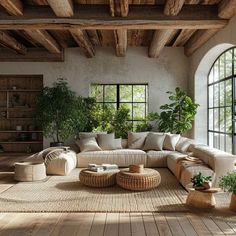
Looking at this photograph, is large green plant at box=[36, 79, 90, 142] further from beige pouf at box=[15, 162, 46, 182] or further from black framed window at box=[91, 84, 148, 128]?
beige pouf at box=[15, 162, 46, 182]

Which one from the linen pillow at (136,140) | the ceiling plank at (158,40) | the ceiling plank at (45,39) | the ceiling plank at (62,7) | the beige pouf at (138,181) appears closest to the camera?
the ceiling plank at (62,7)

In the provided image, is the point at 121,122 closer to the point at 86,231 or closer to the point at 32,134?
the point at 32,134

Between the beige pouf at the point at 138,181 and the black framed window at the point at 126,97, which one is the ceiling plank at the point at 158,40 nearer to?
the black framed window at the point at 126,97

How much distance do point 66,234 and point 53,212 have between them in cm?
76

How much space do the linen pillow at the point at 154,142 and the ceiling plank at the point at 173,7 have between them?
2.94m

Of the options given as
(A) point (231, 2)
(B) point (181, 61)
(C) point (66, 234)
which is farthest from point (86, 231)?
(B) point (181, 61)

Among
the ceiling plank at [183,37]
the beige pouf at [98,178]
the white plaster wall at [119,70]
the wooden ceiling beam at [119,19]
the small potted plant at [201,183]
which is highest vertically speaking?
the ceiling plank at [183,37]

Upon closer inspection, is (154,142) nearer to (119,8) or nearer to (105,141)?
(105,141)

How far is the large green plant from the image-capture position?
7.93 metres

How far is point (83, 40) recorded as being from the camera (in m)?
7.02

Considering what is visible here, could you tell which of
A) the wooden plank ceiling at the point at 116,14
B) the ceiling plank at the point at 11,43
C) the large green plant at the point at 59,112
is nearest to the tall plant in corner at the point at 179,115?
the large green plant at the point at 59,112

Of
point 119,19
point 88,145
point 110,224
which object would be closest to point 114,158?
point 88,145

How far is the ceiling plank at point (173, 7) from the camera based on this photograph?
480 centimetres

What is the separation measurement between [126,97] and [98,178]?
4387mm
